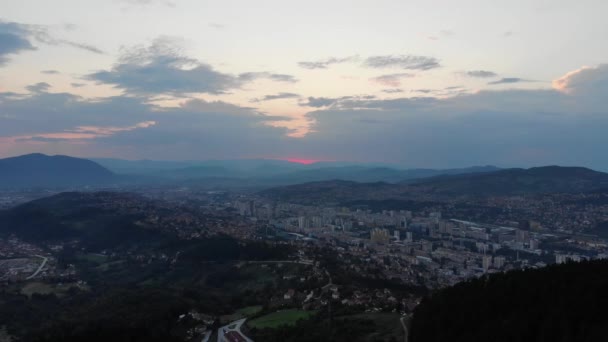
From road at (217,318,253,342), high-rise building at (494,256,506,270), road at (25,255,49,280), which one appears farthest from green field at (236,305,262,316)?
high-rise building at (494,256,506,270)

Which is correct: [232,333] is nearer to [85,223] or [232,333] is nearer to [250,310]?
[250,310]

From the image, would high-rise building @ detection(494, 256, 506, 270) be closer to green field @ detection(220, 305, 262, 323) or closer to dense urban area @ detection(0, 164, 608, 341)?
dense urban area @ detection(0, 164, 608, 341)

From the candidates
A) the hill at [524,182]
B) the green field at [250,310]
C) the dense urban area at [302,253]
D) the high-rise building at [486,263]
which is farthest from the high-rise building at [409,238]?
the hill at [524,182]

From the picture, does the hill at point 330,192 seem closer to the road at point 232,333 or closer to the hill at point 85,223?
the hill at point 85,223

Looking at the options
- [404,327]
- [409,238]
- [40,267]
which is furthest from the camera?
[409,238]

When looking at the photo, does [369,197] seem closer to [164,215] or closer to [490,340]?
[164,215]

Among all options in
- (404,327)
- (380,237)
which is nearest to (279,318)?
(404,327)
